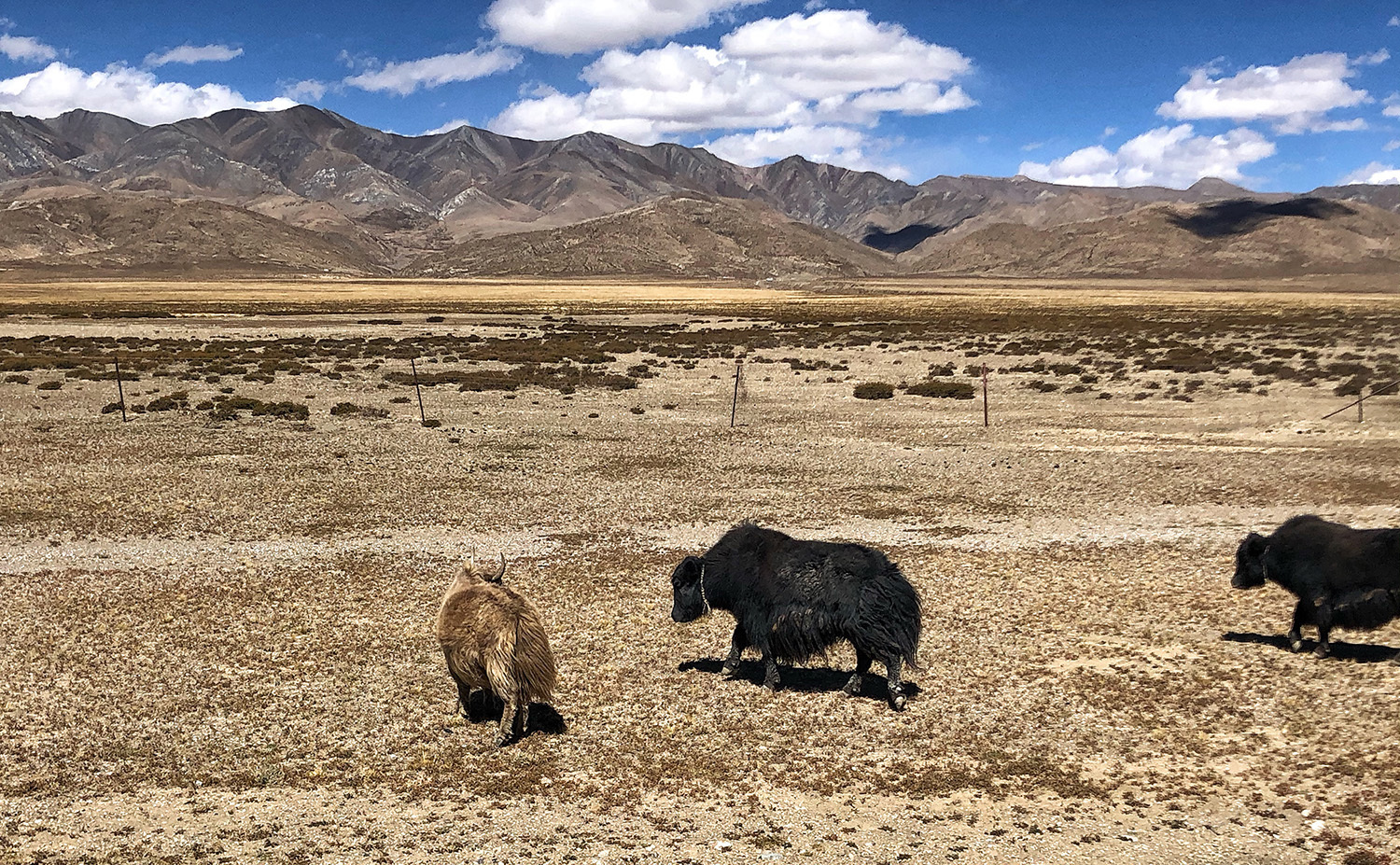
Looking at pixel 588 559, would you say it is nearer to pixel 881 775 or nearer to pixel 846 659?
pixel 846 659

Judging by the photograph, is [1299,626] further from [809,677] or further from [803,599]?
[803,599]

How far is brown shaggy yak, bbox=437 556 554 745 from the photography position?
9.56 m

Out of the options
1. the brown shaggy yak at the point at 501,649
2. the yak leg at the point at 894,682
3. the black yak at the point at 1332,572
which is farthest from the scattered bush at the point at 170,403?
the black yak at the point at 1332,572

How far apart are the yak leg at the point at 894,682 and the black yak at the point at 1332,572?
525 cm

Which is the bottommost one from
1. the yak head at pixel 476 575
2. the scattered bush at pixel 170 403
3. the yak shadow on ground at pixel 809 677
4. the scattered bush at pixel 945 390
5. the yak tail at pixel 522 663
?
the yak shadow on ground at pixel 809 677

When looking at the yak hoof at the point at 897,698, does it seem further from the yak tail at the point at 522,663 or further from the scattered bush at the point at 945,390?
the scattered bush at the point at 945,390

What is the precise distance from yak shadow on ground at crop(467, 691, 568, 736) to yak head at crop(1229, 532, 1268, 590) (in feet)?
28.8

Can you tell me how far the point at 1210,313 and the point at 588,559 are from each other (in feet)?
377

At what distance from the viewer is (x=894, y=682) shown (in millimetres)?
10492

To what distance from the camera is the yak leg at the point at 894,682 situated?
34.1 feet

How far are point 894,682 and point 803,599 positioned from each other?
51.9 inches

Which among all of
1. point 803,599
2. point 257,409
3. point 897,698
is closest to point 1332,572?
point 897,698

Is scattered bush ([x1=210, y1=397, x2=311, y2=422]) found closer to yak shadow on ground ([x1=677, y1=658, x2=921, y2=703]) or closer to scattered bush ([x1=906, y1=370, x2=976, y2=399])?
scattered bush ([x1=906, y1=370, x2=976, y2=399])

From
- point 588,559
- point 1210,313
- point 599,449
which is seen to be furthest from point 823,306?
point 588,559
